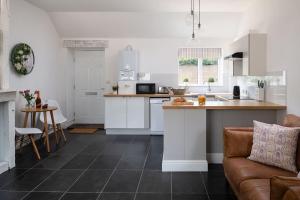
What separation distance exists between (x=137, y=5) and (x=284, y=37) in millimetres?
2876

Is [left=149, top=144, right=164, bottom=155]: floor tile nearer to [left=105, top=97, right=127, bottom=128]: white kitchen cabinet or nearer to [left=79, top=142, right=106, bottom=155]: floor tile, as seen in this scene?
[left=79, top=142, right=106, bottom=155]: floor tile

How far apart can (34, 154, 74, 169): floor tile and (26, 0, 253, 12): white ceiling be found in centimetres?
285

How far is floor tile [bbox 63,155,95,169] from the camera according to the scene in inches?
165

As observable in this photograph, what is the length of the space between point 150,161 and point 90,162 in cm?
90

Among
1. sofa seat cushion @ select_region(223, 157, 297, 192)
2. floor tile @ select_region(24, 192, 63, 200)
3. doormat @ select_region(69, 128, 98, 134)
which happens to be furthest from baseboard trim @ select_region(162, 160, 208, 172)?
doormat @ select_region(69, 128, 98, 134)

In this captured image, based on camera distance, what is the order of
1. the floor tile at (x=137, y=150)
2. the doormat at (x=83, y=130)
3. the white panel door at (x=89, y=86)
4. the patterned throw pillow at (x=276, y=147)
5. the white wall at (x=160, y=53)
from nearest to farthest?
1. the patterned throw pillow at (x=276, y=147)
2. the floor tile at (x=137, y=150)
3. the doormat at (x=83, y=130)
4. the white wall at (x=160, y=53)
5. the white panel door at (x=89, y=86)

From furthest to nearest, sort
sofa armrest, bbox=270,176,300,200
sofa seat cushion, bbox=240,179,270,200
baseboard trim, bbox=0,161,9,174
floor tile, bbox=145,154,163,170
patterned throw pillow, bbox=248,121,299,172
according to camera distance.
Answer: floor tile, bbox=145,154,163,170
baseboard trim, bbox=0,161,9,174
patterned throw pillow, bbox=248,121,299,172
sofa seat cushion, bbox=240,179,270,200
sofa armrest, bbox=270,176,300,200

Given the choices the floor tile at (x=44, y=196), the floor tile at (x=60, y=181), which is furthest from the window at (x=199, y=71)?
the floor tile at (x=44, y=196)

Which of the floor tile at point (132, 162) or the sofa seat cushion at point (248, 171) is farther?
the floor tile at point (132, 162)

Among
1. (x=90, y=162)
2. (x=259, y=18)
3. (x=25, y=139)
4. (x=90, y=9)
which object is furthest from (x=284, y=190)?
(x=90, y=9)

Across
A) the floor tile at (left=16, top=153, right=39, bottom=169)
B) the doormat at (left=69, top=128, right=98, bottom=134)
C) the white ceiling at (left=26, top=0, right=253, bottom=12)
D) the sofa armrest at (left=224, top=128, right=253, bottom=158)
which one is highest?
the white ceiling at (left=26, top=0, right=253, bottom=12)

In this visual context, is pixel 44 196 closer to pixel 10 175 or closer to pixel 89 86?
pixel 10 175

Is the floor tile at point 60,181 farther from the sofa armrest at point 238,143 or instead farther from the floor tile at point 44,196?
the sofa armrest at point 238,143

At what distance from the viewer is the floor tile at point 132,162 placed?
420cm
